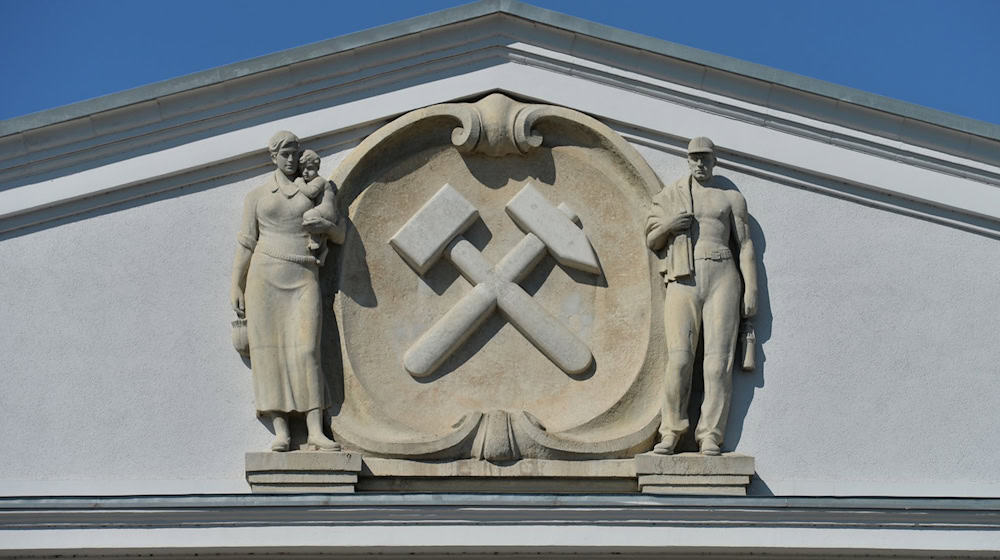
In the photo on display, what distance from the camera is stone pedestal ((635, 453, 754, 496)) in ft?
39.5

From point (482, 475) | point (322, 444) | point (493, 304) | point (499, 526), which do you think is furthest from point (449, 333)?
point (499, 526)

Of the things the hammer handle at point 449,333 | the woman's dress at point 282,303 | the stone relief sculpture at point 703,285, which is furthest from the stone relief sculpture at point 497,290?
the woman's dress at point 282,303

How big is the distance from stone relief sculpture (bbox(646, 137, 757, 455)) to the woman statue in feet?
6.31

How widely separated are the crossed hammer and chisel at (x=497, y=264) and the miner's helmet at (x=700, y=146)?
2.62 ft

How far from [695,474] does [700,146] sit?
195cm

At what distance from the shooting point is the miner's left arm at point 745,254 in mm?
12414

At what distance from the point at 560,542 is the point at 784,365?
5.85 ft

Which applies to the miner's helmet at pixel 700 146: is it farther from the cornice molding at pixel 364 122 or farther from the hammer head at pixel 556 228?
the hammer head at pixel 556 228

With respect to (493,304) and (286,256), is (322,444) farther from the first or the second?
(493,304)

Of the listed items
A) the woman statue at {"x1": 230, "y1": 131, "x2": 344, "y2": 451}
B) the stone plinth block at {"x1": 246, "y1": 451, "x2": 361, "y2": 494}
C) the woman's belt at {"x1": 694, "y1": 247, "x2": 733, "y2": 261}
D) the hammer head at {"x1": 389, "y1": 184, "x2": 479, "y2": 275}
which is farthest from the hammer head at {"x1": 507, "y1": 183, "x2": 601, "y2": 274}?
the stone plinth block at {"x1": 246, "y1": 451, "x2": 361, "y2": 494}

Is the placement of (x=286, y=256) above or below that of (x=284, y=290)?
above

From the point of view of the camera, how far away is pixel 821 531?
11.8 metres

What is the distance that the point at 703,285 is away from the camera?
12414 millimetres

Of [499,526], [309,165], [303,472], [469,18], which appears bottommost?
[499,526]
